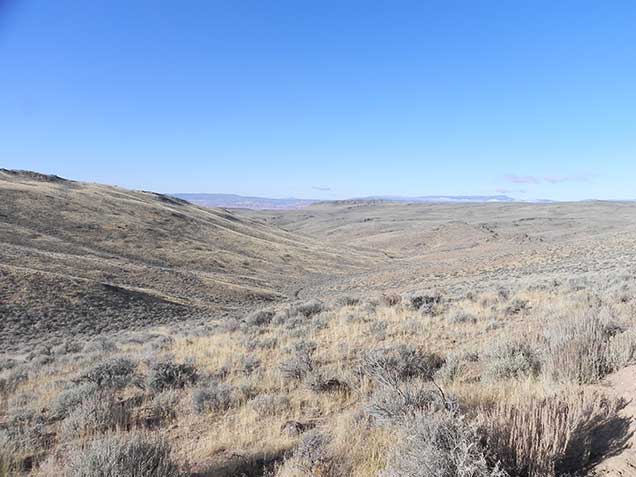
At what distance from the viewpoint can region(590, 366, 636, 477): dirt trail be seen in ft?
9.30

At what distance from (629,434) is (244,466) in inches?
131

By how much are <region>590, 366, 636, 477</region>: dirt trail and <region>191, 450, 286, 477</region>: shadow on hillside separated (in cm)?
267

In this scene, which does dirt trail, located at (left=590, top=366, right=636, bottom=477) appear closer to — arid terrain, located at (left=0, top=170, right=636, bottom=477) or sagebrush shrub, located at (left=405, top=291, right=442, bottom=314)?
arid terrain, located at (left=0, top=170, right=636, bottom=477)

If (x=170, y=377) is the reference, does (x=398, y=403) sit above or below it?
above

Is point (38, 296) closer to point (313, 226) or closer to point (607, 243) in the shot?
point (607, 243)

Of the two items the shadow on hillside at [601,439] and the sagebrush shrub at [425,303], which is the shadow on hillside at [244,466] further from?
the sagebrush shrub at [425,303]

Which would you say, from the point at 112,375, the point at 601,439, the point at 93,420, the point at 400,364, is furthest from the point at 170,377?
the point at 601,439

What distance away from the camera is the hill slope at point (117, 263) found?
80.0 ft

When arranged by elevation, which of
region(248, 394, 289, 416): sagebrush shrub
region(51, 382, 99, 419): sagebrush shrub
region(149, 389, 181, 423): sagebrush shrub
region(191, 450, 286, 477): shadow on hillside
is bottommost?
region(51, 382, 99, 419): sagebrush shrub

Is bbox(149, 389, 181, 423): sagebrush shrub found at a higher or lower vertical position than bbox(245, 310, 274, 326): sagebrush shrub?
higher

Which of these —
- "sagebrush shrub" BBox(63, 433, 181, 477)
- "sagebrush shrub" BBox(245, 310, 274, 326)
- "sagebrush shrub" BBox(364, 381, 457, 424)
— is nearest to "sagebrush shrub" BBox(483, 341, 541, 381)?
"sagebrush shrub" BBox(364, 381, 457, 424)

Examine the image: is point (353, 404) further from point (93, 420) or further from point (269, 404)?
point (93, 420)

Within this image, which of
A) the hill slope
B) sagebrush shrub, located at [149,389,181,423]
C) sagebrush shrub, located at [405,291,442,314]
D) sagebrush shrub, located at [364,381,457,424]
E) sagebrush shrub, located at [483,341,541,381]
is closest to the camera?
sagebrush shrub, located at [364,381,457,424]

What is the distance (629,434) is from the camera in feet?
10.4
